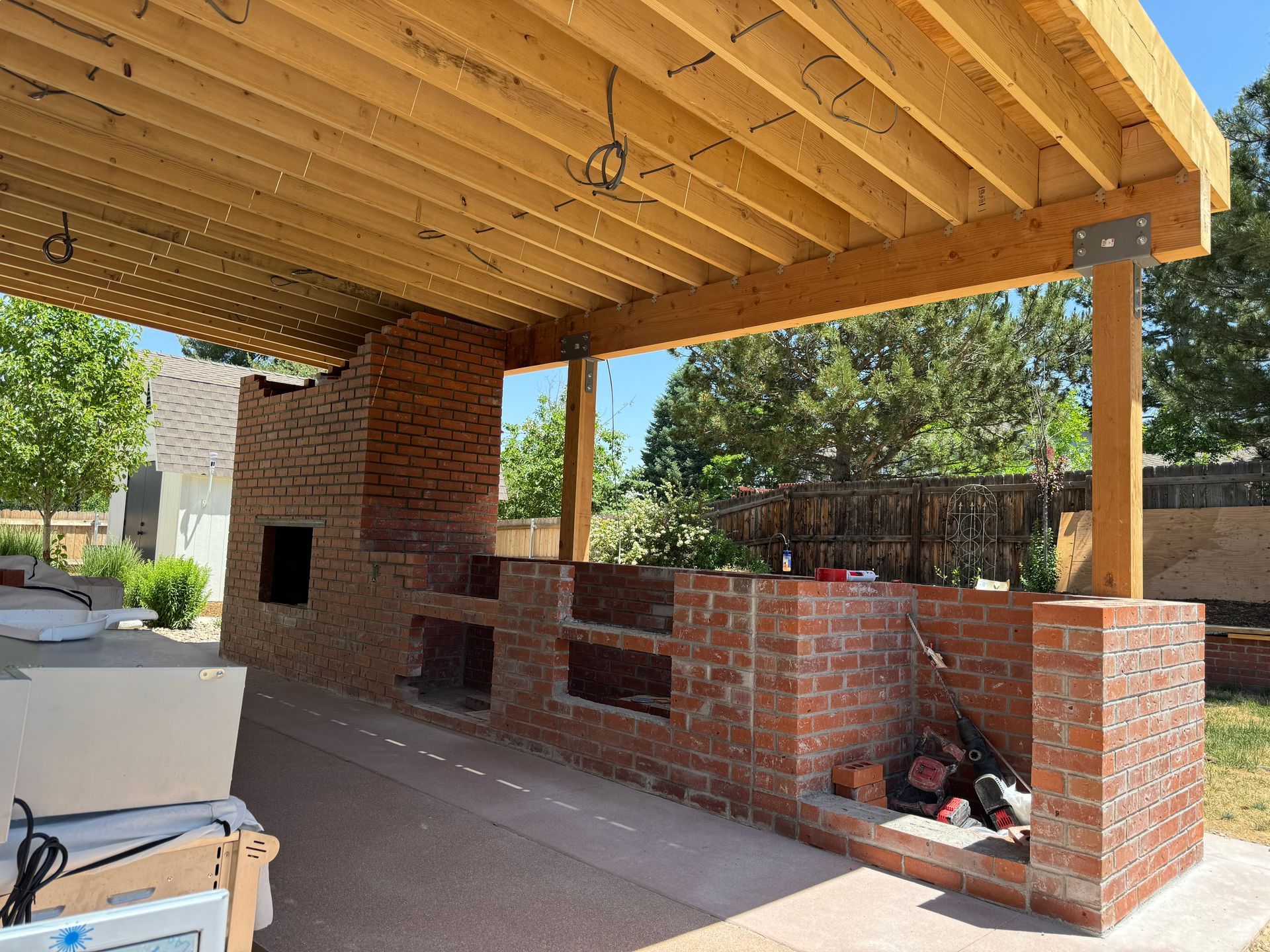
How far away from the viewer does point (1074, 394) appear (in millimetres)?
12930

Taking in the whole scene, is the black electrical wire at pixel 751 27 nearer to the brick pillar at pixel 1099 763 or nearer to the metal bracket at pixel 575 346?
the brick pillar at pixel 1099 763

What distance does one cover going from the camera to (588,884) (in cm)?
312

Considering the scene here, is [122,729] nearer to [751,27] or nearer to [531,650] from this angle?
[751,27]

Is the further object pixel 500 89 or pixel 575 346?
pixel 575 346

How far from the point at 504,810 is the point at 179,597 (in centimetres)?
872

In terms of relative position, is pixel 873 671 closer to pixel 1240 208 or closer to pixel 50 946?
pixel 50 946

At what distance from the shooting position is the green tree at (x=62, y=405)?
10508mm

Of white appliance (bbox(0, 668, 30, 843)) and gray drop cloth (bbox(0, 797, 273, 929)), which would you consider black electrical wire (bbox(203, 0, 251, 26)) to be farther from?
gray drop cloth (bbox(0, 797, 273, 929))

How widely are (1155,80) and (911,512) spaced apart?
6956 mm

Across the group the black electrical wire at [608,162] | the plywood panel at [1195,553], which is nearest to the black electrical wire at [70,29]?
the black electrical wire at [608,162]

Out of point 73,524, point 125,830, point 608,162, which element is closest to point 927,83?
point 608,162

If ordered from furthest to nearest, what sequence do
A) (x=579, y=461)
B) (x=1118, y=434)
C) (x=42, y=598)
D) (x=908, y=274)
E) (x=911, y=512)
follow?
(x=911, y=512), (x=579, y=461), (x=908, y=274), (x=1118, y=434), (x=42, y=598)

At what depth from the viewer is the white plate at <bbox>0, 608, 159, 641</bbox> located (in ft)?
6.72

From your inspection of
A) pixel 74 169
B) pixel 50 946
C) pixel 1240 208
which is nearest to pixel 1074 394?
pixel 1240 208
